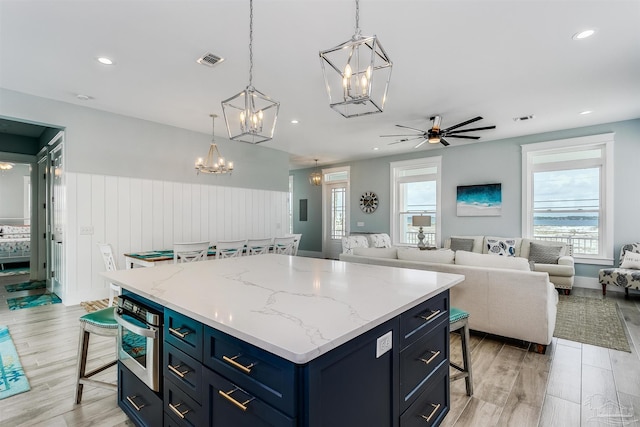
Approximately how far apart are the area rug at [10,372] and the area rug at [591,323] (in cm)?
488

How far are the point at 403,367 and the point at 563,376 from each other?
6.44ft

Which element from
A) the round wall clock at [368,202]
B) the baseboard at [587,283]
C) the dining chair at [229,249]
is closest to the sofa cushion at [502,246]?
the baseboard at [587,283]

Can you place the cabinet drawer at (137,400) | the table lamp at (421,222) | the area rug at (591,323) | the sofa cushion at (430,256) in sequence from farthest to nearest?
the table lamp at (421,222) < the sofa cushion at (430,256) < the area rug at (591,323) < the cabinet drawer at (137,400)

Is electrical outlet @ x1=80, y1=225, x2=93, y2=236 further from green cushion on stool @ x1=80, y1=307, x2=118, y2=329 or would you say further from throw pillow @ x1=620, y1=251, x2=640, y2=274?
throw pillow @ x1=620, y1=251, x2=640, y2=274

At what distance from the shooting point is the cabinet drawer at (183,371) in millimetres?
1293

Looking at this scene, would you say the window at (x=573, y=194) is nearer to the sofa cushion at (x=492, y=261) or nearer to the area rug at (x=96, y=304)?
the sofa cushion at (x=492, y=261)

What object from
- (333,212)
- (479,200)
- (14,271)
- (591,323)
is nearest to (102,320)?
(591,323)

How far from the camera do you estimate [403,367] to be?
1.41 metres

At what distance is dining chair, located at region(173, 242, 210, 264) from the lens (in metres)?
3.73

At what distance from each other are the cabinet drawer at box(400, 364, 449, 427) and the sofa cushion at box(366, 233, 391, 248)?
4781mm

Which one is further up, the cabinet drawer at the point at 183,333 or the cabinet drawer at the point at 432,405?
the cabinet drawer at the point at 183,333

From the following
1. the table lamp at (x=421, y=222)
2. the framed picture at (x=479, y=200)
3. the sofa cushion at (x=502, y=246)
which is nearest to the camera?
the sofa cushion at (x=502, y=246)

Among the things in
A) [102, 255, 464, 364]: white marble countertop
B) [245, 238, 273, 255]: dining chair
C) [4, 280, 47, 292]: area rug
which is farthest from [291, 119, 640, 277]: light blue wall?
[4, 280, 47, 292]: area rug

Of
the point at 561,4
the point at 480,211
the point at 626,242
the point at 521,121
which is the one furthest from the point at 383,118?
the point at 626,242
